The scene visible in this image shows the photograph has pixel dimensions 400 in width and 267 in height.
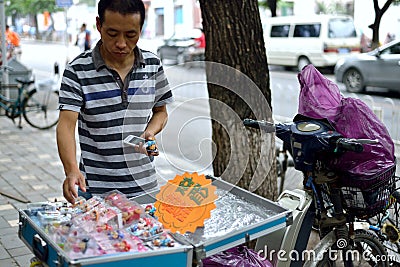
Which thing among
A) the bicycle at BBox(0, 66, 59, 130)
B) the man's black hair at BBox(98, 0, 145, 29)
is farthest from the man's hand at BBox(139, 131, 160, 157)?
the bicycle at BBox(0, 66, 59, 130)

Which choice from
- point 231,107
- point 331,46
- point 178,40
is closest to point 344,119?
point 231,107

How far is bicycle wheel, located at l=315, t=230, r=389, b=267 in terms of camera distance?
2682mm

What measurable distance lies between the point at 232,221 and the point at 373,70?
11.8m

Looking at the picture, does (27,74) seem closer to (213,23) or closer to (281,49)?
(213,23)

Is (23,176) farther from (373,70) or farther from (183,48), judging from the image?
(183,48)

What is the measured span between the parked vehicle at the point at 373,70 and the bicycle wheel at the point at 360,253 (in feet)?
33.5

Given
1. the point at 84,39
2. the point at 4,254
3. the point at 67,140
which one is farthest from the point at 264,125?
the point at 84,39

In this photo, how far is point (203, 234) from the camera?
2127mm

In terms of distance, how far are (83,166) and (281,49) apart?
17.3 meters

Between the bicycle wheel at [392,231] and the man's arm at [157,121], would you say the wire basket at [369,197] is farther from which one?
the man's arm at [157,121]

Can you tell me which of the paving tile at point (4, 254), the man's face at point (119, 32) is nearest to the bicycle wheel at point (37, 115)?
the paving tile at point (4, 254)

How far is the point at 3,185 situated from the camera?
5.89 meters

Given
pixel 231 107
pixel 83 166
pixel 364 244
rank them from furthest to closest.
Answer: pixel 231 107
pixel 364 244
pixel 83 166

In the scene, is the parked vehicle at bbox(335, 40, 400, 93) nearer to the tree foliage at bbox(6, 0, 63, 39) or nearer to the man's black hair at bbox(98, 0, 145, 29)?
the man's black hair at bbox(98, 0, 145, 29)
